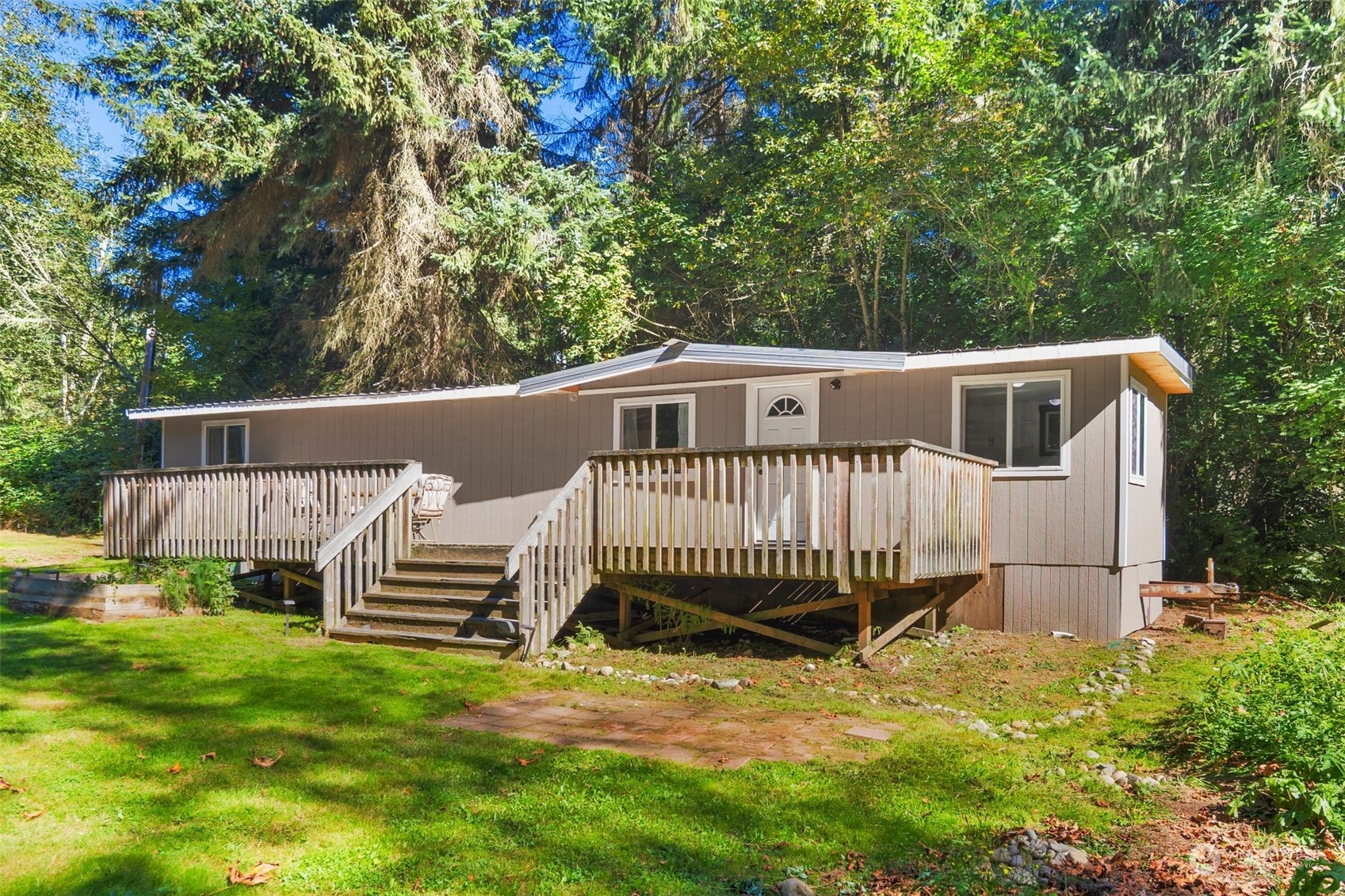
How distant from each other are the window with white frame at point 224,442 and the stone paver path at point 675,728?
33.2 ft

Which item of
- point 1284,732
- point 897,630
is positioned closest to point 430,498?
point 897,630

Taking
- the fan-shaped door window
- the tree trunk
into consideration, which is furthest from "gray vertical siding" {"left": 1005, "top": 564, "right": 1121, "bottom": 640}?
the tree trunk

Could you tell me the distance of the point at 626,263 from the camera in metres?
20.0

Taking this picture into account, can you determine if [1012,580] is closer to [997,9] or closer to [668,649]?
[668,649]

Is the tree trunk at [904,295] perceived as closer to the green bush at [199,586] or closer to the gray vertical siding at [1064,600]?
the gray vertical siding at [1064,600]

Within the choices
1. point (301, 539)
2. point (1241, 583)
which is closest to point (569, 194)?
point (301, 539)

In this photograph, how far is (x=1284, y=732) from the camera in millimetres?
4824

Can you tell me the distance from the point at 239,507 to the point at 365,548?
2211 millimetres

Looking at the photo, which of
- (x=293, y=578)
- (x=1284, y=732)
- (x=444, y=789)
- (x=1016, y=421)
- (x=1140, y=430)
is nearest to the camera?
(x=444, y=789)

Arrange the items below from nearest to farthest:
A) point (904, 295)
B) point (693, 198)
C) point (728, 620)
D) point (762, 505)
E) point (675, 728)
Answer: point (675, 728) → point (762, 505) → point (728, 620) → point (904, 295) → point (693, 198)

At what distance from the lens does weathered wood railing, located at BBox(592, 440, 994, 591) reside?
7582 mm

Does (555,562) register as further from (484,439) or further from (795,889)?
(795,889)

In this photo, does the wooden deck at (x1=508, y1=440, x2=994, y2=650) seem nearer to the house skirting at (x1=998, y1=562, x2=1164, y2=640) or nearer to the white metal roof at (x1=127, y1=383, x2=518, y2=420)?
the house skirting at (x1=998, y1=562, x2=1164, y2=640)

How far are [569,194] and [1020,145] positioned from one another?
8532 mm
